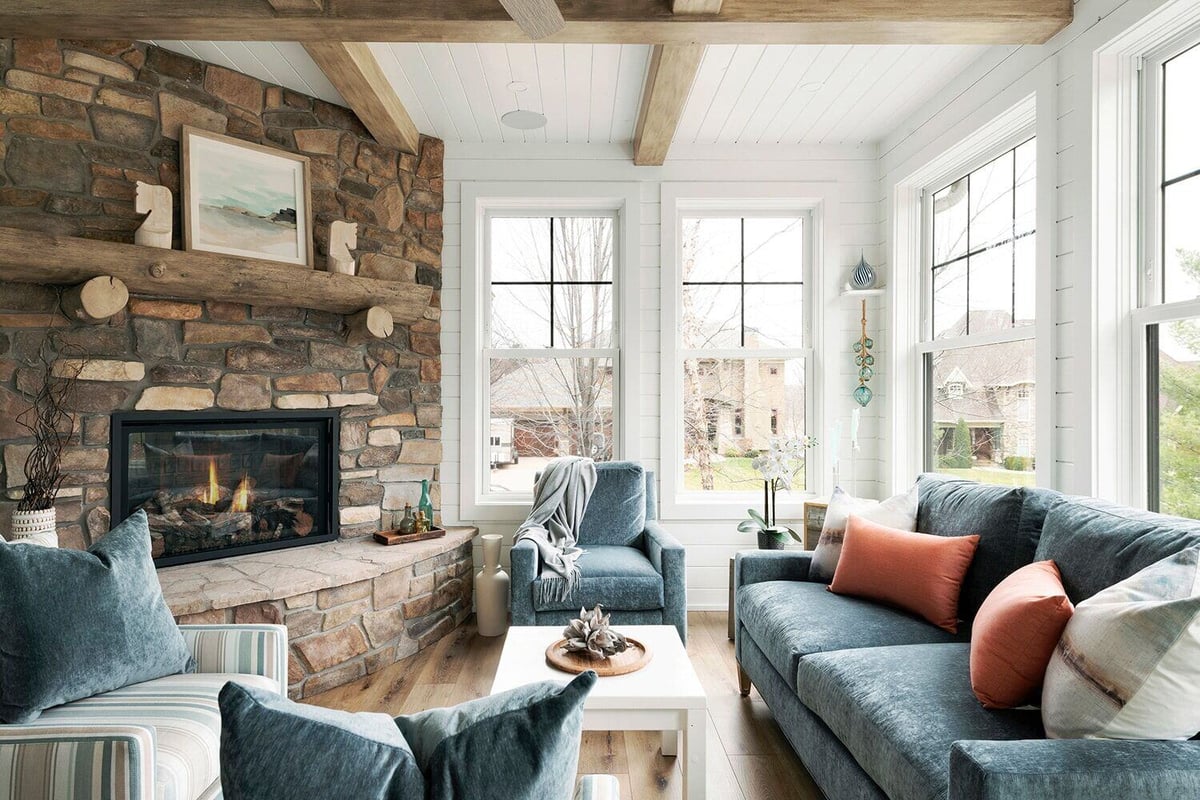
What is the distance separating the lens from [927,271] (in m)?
3.86

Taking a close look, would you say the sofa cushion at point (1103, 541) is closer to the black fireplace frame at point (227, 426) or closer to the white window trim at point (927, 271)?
the white window trim at point (927, 271)

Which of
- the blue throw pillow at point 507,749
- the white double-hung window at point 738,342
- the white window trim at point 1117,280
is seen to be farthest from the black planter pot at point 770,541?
the blue throw pillow at point 507,749

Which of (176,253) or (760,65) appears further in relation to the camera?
(760,65)

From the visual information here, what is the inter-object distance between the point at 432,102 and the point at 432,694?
2.83 metres

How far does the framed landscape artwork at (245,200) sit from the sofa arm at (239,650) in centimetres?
184

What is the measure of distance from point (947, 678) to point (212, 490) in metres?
3.17

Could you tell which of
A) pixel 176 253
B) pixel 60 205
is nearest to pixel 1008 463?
pixel 176 253

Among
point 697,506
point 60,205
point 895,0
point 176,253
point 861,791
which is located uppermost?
point 895,0

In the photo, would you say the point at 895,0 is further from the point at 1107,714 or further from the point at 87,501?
the point at 87,501

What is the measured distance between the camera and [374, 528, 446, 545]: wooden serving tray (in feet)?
12.0

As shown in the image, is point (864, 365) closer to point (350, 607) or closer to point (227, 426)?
point (350, 607)

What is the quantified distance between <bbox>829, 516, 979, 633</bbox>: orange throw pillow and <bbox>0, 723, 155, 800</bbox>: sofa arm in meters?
2.19

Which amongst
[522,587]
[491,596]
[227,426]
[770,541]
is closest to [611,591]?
[522,587]

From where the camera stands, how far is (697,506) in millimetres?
4184
